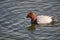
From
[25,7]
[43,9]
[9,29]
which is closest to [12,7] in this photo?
[25,7]

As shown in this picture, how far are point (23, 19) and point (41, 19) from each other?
906 millimetres

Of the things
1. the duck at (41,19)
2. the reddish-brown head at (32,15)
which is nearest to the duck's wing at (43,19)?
the duck at (41,19)

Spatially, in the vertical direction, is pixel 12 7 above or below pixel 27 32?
above

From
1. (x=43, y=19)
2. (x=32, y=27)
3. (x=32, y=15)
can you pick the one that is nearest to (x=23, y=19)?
(x=32, y=15)

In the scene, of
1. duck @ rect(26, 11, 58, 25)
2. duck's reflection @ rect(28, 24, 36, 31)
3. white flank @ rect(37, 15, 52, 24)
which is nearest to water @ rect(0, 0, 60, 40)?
duck's reflection @ rect(28, 24, 36, 31)

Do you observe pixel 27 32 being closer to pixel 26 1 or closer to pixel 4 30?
pixel 4 30

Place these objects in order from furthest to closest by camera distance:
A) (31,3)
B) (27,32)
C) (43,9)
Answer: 1. (31,3)
2. (43,9)
3. (27,32)

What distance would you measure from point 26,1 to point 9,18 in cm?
286

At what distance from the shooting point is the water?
1242 centimetres

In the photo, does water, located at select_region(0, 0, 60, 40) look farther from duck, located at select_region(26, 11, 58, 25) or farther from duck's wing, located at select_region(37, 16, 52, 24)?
duck's wing, located at select_region(37, 16, 52, 24)

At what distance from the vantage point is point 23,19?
1397cm

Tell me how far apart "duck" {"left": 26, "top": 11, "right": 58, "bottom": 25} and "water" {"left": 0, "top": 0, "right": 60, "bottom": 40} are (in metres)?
0.29

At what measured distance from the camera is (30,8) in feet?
50.5

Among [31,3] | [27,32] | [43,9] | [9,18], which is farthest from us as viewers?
[31,3]
